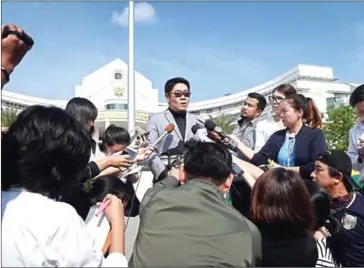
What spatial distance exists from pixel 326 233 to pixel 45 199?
1.69m

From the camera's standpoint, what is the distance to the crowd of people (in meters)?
1.34

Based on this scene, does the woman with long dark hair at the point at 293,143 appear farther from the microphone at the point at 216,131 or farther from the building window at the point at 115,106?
the building window at the point at 115,106

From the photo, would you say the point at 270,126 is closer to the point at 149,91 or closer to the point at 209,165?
the point at 209,165

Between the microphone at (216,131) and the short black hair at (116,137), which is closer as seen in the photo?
the microphone at (216,131)

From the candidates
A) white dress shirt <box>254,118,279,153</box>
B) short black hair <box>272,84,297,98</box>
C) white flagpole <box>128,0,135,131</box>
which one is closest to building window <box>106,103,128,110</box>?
white flagpole <box>128,0,135,131</box>

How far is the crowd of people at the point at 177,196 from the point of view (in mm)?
1344

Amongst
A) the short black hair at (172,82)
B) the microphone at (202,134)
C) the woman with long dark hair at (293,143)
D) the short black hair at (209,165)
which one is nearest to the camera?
the short black hair at (209,165)

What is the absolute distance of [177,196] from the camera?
6.55 ft

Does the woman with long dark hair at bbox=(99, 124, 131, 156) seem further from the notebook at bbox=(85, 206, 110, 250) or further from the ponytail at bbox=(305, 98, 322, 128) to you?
the notebook at bbox=(85, 206, 110, 250)

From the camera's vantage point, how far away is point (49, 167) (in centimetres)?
147

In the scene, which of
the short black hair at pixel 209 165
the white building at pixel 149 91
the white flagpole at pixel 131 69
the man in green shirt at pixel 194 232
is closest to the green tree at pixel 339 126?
the white flagpole at pixel 131 69

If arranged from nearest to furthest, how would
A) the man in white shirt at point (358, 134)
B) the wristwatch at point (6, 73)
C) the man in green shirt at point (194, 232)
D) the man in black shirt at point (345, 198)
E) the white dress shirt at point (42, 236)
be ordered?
the white dress shirt at point (42, 236) → the wristwatch at point (6, 73) → the man in green shirt at point (194, 232) → the man in black shirt at point (345, 198) → the man in white shirt at point (358, 134)

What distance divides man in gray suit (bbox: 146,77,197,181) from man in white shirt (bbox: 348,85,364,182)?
138 centimetres

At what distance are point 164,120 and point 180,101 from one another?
22 cm
